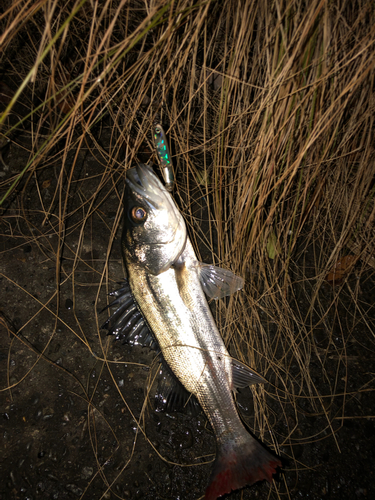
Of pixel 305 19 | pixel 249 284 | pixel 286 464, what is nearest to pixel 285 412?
pixel 286 464

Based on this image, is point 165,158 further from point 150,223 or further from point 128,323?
point 128,323

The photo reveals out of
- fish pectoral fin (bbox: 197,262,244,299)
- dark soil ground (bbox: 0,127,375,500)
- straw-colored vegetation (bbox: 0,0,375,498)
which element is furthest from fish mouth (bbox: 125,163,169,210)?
fish pectoral fin (bbox: 197,262,244,299)

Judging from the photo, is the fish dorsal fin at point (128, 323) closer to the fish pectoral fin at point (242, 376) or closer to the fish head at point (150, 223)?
the fish head at point (150, 223)

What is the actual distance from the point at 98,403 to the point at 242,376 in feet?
3.76

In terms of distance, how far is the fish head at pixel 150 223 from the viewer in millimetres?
1889

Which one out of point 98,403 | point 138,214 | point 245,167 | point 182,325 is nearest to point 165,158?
point 138,214

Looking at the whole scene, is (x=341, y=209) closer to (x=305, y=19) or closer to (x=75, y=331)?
(x=305, y=19)

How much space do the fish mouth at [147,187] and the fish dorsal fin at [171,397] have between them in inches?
43.8

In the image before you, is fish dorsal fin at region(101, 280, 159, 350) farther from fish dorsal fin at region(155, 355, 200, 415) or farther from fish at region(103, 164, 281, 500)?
fish dorsal fin at region(155, 355, 200, 415)

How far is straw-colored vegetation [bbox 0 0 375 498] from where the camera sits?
1.74m

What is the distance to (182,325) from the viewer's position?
1984 millimetres

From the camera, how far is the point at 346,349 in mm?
2467

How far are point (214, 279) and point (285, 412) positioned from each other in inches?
47.3

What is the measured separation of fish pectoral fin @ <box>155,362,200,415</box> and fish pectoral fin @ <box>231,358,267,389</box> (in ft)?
1.02
